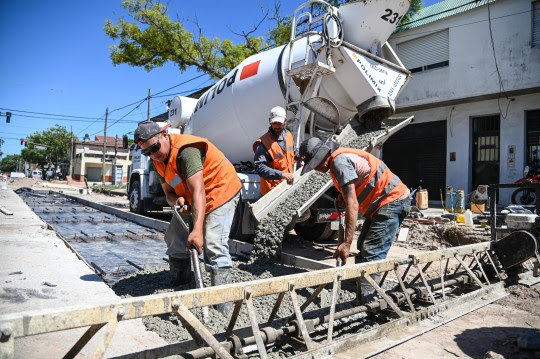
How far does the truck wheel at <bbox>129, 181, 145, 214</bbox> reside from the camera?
388 inches

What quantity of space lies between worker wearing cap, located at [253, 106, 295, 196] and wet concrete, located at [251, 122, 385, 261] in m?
0.26

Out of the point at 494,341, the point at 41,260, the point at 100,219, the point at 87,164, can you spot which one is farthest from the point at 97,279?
the point at 87,164

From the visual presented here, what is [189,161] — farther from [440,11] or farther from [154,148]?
[440,11]

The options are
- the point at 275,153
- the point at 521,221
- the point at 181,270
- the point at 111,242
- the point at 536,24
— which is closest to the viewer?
the point at 181,270

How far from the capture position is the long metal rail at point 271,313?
1790 millimetres

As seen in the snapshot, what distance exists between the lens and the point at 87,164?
50906 millimetres

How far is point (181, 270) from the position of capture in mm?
3822

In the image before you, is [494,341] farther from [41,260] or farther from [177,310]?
[41,260]

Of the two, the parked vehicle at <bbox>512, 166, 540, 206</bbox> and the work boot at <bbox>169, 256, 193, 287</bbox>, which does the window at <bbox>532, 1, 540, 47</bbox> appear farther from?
the work boot at <bbox>169, 256, 193, 287</bbox>

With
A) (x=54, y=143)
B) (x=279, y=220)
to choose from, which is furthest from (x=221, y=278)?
(x=54, y=143)

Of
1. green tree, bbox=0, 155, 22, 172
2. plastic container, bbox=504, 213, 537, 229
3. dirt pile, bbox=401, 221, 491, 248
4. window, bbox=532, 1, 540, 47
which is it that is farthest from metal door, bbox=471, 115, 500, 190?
green tree, bbox=0, 155, 22, 172

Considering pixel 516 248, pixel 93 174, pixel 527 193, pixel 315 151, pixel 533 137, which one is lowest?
pixel 516 248

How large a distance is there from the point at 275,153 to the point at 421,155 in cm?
1022

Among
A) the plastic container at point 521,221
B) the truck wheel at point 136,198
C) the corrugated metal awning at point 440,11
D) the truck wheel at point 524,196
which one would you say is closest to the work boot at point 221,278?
the plastic container at point 521,221
